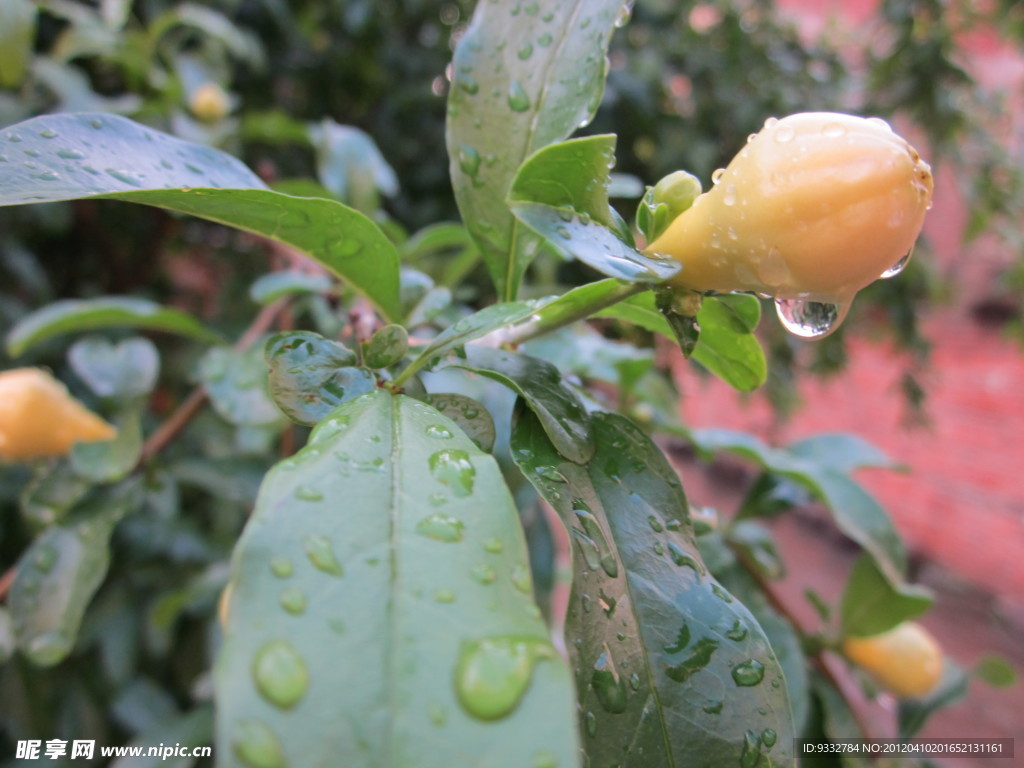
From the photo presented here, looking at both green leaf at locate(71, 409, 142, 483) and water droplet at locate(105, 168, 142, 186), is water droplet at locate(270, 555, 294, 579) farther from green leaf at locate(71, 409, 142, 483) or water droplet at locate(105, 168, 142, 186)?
green leaf at locate(71, 409, 142, 483)

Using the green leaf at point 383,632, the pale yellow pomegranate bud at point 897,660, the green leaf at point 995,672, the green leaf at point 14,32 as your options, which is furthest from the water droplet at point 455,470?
the green leaf at point 995,672

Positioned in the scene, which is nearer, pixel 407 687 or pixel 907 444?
pixel 407 687

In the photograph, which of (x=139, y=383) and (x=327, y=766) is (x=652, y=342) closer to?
(x=139, y=383)

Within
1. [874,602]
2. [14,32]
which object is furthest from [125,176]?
[874,602]

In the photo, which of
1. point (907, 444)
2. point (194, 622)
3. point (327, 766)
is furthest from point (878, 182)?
point (907, 444)

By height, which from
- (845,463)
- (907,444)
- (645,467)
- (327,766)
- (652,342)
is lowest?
(327,766)

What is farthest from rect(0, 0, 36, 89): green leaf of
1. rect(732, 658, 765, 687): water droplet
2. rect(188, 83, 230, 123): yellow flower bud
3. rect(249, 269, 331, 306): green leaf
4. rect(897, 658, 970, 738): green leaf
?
rect(897, 658, 970, 738): green leaf
